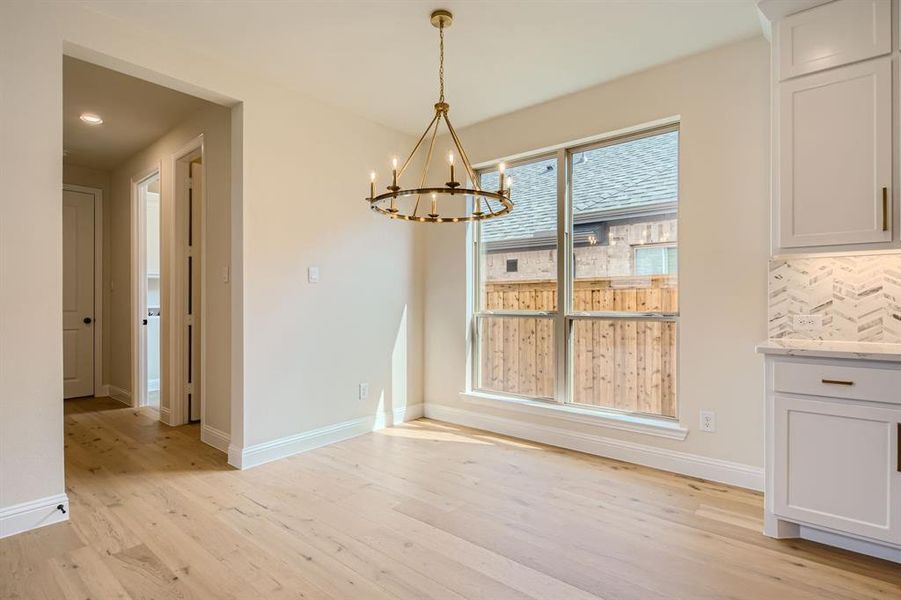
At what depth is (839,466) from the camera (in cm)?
202

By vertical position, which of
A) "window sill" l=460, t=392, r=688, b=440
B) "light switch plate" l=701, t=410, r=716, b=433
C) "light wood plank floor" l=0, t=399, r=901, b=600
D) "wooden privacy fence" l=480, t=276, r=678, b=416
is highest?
"wooden privacy fence" l=480, t=276, r=678, b=416

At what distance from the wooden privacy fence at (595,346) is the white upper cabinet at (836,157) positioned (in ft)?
3.09

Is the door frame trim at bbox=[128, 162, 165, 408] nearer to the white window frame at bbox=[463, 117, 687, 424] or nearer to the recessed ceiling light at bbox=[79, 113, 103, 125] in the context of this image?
the recessed ceiling light at bbox=[79, 113, 103, 125]

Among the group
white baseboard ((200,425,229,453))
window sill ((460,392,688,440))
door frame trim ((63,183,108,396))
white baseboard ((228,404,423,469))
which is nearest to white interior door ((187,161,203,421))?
white baseboard ((200,425,229,453))

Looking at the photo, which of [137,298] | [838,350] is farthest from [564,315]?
[137,298]

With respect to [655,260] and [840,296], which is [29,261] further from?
[840,296]

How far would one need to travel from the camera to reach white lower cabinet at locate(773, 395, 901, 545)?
192cm

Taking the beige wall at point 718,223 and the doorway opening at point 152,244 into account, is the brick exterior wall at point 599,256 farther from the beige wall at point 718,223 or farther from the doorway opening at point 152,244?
the doorway opening at point 152,244

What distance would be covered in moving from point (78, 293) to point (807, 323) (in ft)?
22.0

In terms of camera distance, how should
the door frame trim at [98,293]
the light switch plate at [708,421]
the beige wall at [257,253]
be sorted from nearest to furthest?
the beige wall at [257,253] → the light switch plate at [708,421] → the door frame trim at [98,293]

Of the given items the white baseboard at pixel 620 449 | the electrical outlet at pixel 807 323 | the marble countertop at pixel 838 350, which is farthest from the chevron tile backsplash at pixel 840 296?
the white baseboard at pixel 620 449

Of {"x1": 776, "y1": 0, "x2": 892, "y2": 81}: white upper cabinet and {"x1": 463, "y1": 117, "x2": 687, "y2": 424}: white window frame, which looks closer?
{"x1": 776, "y1": 0, "x2": 892, "y2": 81}: white upper cabinet

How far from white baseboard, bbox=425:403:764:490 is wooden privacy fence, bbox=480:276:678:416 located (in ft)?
0.84

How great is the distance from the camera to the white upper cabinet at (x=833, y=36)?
83.8 inches
